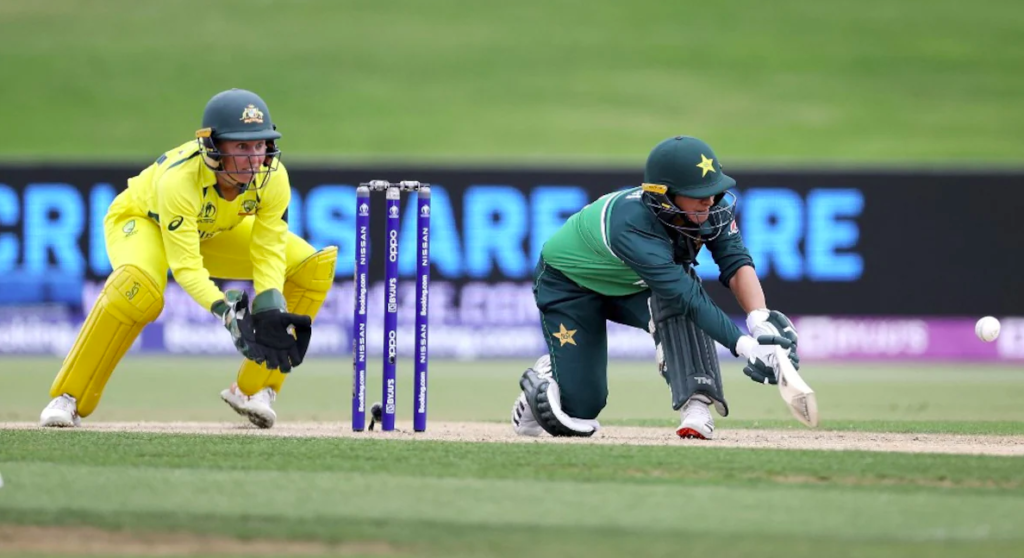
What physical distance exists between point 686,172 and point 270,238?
200 centimetres

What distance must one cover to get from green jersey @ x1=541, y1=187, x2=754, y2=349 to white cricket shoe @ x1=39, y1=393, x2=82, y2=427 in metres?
2.38

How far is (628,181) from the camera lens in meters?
14.1

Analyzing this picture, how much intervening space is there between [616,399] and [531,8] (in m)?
17.1

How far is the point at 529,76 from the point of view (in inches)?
995

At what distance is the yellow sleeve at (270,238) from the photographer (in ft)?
24.0

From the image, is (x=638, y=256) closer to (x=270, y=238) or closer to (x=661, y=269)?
(x=661, y=269)

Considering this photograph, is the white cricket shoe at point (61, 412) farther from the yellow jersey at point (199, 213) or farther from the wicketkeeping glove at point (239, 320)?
the wicketkeeping glove at point (239, 320)

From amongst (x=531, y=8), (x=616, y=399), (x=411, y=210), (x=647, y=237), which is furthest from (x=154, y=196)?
(x=531, y=8)

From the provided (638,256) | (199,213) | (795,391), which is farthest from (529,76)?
(795,391)

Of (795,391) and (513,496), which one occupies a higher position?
(795,391)

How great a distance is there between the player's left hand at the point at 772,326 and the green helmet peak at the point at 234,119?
7.64 feet

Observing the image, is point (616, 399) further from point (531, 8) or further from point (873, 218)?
point (531, 8)

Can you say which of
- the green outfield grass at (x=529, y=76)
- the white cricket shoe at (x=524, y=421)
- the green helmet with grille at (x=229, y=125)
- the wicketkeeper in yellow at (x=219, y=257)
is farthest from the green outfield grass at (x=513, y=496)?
the green outfield grass at (x=529, y=76)

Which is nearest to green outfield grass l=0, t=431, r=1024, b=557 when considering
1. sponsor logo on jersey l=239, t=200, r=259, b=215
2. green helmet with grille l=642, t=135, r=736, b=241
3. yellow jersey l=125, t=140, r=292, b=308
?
yellow jersey l=125, t=140, r=292, b=308
